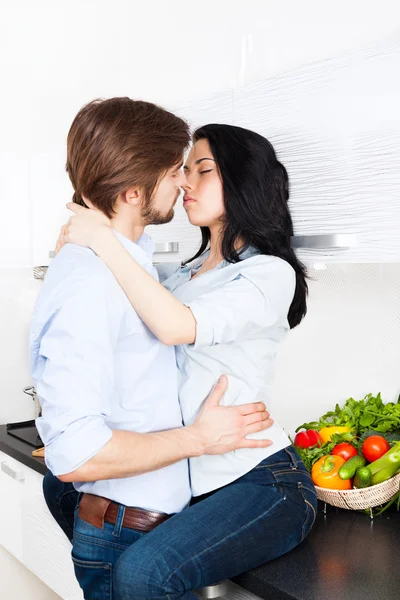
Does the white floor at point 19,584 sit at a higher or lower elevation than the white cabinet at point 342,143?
lower

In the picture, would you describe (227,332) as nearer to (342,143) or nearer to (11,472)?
(342,143)

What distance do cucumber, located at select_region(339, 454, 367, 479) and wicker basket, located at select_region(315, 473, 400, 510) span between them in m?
0.04

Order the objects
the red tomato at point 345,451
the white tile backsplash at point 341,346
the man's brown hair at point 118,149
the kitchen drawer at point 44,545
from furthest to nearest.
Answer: the kitchen drawer at point 44,545 < the white tile backsplash at point 341,346 < the red tomato at point 345,451 < the man's brown hair at point 118,149

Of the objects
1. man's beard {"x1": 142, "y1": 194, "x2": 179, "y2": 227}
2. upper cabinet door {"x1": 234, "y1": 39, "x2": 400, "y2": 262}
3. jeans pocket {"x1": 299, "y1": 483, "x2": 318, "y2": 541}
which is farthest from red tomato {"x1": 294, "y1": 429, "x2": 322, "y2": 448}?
man's beard {"x1": 142, "y1": 194, "x2": 179, "y2": 227}

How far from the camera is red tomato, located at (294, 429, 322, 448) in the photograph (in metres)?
1.69

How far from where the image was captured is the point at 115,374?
1.18 metres

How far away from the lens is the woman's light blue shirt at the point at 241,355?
1.28 meters

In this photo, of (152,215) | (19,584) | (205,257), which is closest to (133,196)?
(152,215)

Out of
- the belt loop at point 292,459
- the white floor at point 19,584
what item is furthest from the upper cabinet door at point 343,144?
the white floor at point 19,584

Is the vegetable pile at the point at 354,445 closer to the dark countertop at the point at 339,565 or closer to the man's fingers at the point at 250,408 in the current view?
the dark countertop at the point at 339,565

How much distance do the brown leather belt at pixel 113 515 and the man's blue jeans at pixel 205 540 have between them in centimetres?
1

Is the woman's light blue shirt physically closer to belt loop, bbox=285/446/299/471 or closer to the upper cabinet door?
belt loop, bbox=285/446/299/471

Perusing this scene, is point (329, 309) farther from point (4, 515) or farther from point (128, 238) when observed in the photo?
point (4, 515)

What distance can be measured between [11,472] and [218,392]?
1265 millimetres
